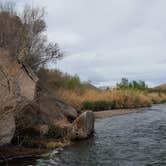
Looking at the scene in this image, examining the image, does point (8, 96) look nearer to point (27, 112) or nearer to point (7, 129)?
point (7, 129)

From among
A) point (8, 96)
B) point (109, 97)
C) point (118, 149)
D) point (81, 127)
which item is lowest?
point (118, 149)

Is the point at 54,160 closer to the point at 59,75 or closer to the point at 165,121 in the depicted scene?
the point at 165,121

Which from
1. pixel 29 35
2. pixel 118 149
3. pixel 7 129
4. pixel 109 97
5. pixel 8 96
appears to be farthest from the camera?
pixel 109 97

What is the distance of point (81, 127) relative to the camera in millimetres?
18219

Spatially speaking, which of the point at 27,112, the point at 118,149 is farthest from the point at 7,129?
the point at 118,149

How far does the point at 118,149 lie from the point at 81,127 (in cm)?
351

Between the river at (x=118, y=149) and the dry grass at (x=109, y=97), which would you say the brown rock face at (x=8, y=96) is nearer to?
the river at (x=118, y=149)

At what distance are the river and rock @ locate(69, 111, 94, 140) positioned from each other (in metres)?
0.45

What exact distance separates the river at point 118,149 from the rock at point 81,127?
454mm

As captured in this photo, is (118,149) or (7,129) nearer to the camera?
(7,129)

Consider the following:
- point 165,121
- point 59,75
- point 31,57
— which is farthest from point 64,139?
point 59,75

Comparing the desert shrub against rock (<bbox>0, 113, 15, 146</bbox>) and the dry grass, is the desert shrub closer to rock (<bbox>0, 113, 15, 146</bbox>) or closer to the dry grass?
the dry grass

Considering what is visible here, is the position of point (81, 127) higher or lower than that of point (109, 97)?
lower

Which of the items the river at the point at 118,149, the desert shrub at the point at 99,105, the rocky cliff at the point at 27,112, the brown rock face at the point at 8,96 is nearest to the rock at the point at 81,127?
the rocky cliff at the point at 27,112
